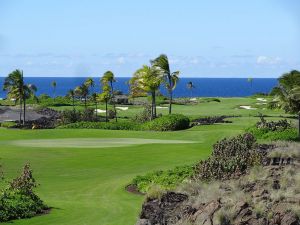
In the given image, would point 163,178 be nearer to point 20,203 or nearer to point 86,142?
point 20,203

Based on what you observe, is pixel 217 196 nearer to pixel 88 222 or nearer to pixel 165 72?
pixel 88 222

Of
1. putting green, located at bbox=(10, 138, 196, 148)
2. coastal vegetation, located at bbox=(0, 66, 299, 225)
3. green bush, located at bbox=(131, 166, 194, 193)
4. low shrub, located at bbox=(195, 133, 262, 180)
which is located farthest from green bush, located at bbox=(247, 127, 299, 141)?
green bush, located at bbox=(131, 166, 194, 193)

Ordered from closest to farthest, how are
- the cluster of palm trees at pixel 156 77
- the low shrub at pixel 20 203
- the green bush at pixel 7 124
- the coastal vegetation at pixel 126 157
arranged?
the low shrub at pixel 20 203
the coastal vegetation at pixel 126 157
the cluster of palm trees at pixel 156 77
the green bush at pixel 7 124

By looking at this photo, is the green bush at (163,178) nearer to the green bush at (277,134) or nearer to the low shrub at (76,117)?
the green bush at (277,134)

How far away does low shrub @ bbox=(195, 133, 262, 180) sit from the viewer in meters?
24.4

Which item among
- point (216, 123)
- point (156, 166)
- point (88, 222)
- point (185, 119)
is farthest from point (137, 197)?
point (216, 123)

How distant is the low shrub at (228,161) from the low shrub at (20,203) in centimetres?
700

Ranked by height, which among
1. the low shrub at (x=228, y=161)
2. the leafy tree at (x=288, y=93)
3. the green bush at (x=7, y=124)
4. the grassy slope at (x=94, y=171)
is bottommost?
the grassy slope at (x=94, y=171)

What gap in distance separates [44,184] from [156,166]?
24.6 feet

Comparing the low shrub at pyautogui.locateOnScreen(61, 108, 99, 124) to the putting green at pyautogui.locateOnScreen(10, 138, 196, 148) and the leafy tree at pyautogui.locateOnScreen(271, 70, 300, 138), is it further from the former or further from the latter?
the leafy tree at pyautogui.locateOnScreen(271, 70, 300, 138)

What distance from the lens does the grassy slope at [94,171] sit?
21875 mm

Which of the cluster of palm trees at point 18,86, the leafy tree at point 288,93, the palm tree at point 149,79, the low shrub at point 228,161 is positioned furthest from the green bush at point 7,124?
the low shrub at point 228,161

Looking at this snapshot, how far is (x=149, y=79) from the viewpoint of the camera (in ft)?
220

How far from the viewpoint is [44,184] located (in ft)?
99.5
